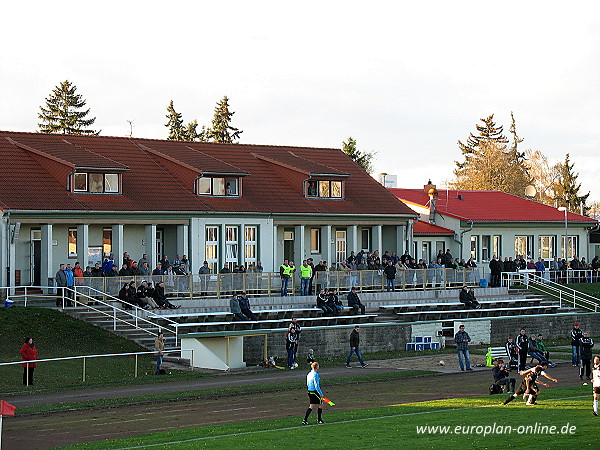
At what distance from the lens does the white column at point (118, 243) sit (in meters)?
48.2

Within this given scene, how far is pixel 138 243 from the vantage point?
50.1m

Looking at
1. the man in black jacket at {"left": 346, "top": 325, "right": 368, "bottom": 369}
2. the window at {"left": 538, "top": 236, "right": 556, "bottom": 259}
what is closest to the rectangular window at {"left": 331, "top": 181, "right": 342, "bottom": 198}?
the window at {"left": 538, "top": 236, "right": 556, "bottom": 259}

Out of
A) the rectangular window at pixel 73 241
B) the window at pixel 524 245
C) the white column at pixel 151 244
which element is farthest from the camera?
the window at pixel 524 245

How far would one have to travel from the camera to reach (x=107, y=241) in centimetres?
4922

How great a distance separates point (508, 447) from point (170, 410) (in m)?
10.4

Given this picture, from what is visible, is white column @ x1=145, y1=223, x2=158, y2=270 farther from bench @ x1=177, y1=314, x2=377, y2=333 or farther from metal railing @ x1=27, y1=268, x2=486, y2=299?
bench @ x1=177, y1=314, x2=377, y2=333

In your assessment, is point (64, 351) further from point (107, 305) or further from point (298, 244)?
point (298, 244)

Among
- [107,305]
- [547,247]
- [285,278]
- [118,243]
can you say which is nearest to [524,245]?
[547,247]

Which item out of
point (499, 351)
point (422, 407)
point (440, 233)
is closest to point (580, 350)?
point (499, 351)

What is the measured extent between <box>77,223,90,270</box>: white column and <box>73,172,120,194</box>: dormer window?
200cm

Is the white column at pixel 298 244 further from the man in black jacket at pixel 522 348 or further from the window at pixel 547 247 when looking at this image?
the window at pixel 547 247

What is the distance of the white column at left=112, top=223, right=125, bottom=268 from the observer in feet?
158

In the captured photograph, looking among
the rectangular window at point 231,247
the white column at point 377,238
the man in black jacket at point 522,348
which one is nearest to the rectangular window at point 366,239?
the white column at point 377,238

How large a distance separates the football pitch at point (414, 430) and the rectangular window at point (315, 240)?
28.8m
